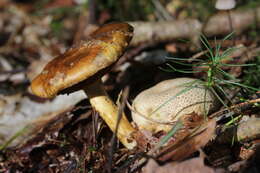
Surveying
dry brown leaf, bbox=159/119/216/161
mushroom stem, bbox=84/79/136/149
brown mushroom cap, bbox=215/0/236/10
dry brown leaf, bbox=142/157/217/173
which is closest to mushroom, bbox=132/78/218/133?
mushroom stem, bbox=84/79/136/149

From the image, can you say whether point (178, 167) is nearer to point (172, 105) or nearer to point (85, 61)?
point (172, 105)

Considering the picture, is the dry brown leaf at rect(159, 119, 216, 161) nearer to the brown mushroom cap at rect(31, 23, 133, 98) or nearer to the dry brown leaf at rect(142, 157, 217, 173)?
the dry brown leaf at rect(142, 157, 217, 173)

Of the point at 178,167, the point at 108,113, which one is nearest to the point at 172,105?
the point at 108,113

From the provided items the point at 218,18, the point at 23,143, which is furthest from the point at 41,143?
the point at 218,18

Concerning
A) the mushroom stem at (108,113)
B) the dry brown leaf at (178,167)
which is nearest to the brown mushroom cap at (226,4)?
the mushroom stem at (108,113)

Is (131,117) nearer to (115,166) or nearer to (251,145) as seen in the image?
(115,166)

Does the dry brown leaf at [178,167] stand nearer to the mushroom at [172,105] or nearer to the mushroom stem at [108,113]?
the mushroom at [172,105]
